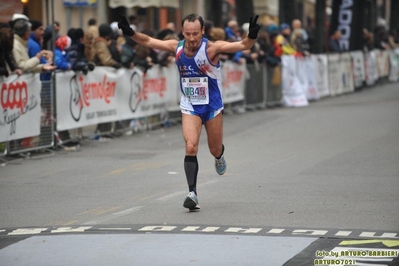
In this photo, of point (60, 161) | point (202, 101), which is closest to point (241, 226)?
point (202, 101)

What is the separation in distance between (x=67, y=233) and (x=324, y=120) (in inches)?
534

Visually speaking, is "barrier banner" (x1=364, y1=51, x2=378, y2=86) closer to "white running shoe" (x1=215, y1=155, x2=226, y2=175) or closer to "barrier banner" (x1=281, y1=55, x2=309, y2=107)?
"barrier banner" (x1=281, y1=55, x2=309, y2=107)

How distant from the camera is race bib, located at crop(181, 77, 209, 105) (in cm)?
1000

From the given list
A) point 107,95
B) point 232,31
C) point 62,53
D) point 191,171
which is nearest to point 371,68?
point 232,31

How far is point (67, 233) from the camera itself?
28.1ft

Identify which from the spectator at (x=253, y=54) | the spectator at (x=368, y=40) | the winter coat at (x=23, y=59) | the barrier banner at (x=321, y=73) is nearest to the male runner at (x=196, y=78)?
the winter coat at (x=23, y=59)

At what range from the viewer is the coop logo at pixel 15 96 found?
1449 cm

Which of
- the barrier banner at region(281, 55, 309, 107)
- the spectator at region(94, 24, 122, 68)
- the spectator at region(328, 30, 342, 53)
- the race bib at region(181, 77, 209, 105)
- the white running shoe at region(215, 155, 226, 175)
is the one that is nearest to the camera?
the race bib at region(181, 77, 209, 105)

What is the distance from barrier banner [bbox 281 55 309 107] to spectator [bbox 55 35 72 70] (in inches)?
400

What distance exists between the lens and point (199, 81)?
9.98 metres

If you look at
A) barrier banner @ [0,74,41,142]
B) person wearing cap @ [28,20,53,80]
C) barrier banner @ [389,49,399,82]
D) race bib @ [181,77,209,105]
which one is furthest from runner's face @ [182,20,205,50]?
barrier banner @ [389,49,399,82]

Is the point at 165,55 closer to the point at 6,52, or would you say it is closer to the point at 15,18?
the point at 15,18

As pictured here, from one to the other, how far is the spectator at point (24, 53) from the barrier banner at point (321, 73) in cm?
1469

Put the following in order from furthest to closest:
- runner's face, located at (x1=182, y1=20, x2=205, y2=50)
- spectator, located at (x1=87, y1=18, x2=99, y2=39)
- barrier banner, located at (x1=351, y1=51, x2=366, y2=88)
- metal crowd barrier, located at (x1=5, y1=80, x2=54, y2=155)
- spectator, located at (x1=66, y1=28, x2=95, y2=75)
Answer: barrier banner, located at (x1=351, y1=51, x2=366, y2=88) → spectator, located at (x1=87, y1=18, x2=99, y2=39) → spectator, located at (x1=66, y1=28, x2=95, y2=75) → metal crowd barrier, located at (x1=5, y1=80, x2=54, y2=155) → runner's face, located at (x1=182, y1=20, x2=205, y2=50)
